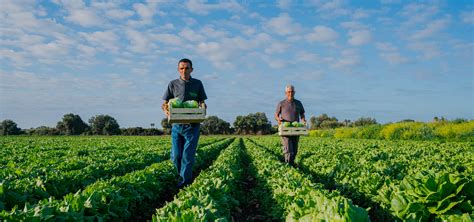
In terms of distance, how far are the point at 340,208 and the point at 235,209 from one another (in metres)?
4.16

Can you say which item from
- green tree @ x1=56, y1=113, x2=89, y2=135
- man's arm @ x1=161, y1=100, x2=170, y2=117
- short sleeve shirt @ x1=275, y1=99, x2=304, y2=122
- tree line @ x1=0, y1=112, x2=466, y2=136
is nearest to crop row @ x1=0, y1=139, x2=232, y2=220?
man's arm @ x1=161, y1=100, x2=170, y2=117

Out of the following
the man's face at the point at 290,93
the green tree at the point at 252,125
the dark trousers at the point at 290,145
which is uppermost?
the green tree at the point at 252,125

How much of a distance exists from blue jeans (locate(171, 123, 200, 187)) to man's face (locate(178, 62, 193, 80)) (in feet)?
3.25

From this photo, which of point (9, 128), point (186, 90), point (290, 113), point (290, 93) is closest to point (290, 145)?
point (290, 113)

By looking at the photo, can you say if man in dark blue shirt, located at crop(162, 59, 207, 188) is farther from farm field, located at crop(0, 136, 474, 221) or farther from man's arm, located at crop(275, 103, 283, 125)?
man's arm, located at crop(275, 103, 283, 125)

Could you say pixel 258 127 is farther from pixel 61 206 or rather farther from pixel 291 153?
pixel 61 206

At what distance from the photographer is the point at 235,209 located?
7305 millimetres

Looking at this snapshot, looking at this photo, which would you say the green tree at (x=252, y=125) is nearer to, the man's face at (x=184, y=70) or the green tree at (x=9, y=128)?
the green tree at (x=9, y=128)

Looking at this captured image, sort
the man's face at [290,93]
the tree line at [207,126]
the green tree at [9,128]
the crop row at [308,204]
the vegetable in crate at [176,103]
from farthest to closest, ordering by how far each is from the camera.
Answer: the tree line at [207,126] < the green tree at [9,128] < the man's face at [290,93] < the vegetable in crate at [176,103] < the crop row at [308,204]

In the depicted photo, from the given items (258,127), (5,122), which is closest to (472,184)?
(258,127)

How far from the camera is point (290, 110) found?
35.6 feet

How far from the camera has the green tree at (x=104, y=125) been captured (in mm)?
92875

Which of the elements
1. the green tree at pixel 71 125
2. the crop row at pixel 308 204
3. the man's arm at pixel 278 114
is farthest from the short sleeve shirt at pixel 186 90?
the green tree at pixel 71 125

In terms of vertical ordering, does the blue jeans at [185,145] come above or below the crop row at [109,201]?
above
